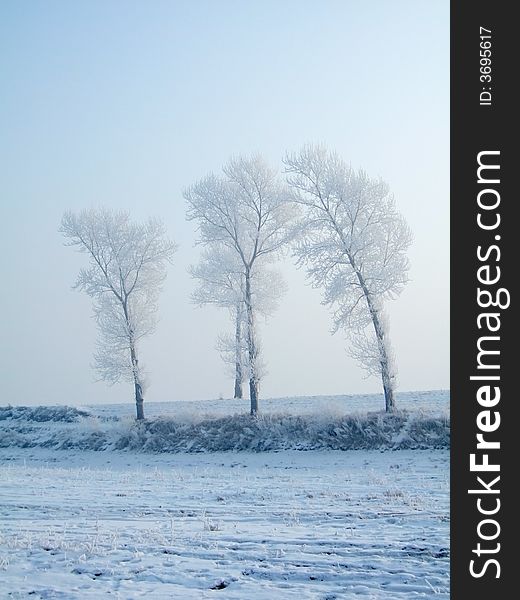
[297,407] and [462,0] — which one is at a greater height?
[462,0]

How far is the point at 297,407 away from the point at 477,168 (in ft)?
90.8

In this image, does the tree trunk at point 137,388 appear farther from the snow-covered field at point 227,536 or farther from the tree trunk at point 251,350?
the snow-covered field at point 227,536

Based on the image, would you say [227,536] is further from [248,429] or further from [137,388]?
[137,388]

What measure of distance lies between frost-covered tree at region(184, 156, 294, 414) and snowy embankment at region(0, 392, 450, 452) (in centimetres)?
601

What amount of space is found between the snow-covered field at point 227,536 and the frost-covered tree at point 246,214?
15.1 meters

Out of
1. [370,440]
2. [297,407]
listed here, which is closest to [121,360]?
[297,407]

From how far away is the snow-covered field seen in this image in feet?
21.1

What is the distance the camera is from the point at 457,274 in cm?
369

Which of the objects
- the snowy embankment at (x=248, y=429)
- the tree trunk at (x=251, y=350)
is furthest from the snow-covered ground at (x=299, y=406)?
the tree trunk at (x=251, y=350)

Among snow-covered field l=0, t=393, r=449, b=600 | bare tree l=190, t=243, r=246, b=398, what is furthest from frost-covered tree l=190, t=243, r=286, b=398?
snow-covered field l=0, t=393, r=449, b=600

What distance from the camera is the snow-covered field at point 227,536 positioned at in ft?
21.1

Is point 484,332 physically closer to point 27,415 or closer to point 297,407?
→ point 297,407

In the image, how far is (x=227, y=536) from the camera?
8.97m

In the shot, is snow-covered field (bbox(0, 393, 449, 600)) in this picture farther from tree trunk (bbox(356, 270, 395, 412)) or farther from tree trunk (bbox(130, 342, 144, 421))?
tree trunk (bbox(130, 342, 144, 421))
